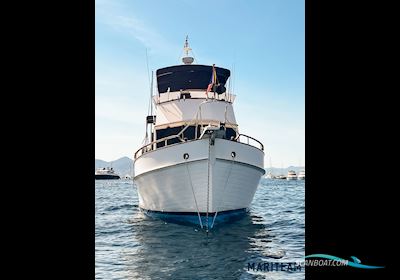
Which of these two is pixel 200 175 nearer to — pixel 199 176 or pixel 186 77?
pixel 199 176

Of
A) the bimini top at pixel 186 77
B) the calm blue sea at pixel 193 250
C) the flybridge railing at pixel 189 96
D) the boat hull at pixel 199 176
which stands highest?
the bimini top at pixel 186 77

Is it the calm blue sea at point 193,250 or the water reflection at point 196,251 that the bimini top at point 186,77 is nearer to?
the calm blue sea at point 193,250

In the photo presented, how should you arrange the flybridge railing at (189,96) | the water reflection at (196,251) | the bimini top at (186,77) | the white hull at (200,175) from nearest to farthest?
the water reflection at (196,251) < the white hull at (200,175) < the flybridge railing at (189,96) < the bimini top at (186,77)

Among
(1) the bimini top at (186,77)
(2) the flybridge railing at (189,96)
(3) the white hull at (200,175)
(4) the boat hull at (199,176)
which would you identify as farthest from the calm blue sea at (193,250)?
(1) the bimini top at (186,77)

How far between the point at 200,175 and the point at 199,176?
55 mm

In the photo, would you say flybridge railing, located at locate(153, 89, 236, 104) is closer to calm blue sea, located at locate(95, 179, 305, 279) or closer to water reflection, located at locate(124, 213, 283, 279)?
calm blue sea, located at locate(95, 179, 305, 279)

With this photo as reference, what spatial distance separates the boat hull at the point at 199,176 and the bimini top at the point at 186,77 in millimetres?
5557

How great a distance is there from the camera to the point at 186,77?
17.0 metres

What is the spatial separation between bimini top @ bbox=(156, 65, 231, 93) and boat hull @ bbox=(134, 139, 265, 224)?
18.2 ft

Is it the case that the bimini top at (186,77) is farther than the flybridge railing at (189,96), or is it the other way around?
the bimini top at (186,77)

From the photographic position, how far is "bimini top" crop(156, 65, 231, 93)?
1697 centimetres

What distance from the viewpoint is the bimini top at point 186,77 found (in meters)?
17.0
